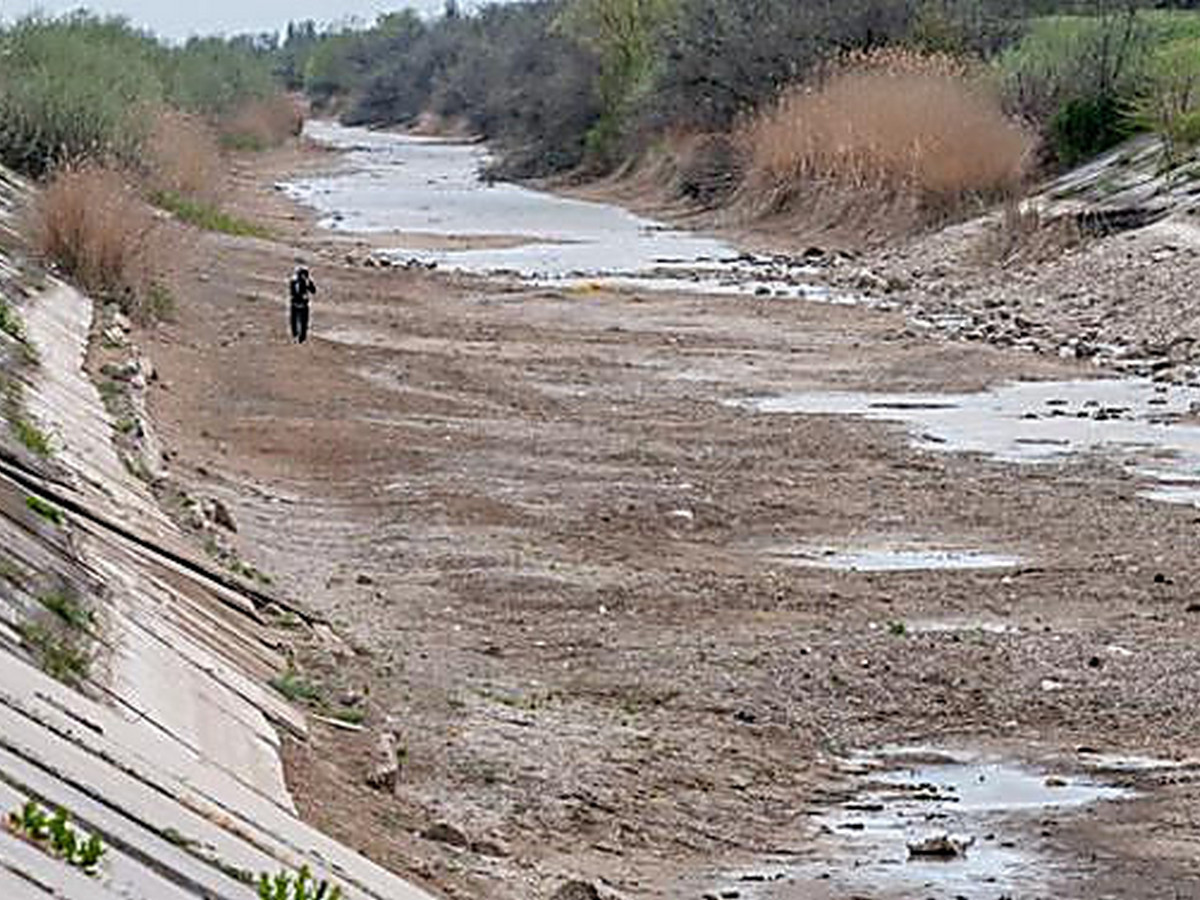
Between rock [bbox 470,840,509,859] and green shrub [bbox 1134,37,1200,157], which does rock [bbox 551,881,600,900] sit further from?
green shrub [bbox 1134,37,1200,157]

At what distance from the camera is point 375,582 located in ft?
55.2

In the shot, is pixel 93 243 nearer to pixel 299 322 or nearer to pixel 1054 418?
pixel 299 322

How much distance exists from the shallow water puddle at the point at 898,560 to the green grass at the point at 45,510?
5.78 m

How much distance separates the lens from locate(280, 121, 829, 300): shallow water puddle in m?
46.8

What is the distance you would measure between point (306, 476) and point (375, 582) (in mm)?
4733

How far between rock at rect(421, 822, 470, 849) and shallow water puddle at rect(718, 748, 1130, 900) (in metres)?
0.99

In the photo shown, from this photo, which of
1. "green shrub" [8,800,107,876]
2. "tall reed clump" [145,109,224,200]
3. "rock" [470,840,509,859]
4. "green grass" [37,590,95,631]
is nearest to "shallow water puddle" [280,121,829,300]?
"tall reed clump" [145,109,224,200]

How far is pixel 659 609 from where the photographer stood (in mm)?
16188

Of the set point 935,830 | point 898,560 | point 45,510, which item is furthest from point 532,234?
point 935,830

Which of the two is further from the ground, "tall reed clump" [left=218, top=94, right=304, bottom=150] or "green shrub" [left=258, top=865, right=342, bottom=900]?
"green shrub" [left=258, top=865, right=342, bottom=900]

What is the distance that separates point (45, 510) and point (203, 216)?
1503 inches

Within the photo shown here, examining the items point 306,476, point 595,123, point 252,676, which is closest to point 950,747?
point 252,676

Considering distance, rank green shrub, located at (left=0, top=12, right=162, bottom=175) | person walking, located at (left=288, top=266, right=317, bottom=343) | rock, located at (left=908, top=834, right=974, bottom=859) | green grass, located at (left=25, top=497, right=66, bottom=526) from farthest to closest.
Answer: green shrub, located at (left=0, top=12, right=162, bottom=175), person walking, located at (left=288, top=266, right=317, bottom=343), green grass, located at (left=25, top=497, right=66, bottom=526), rock, located at (left=908, top=834, right=974, bottom=859)

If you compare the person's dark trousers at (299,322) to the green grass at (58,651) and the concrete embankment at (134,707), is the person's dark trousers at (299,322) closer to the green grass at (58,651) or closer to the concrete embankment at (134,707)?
the concrete embankment at (134,707)
